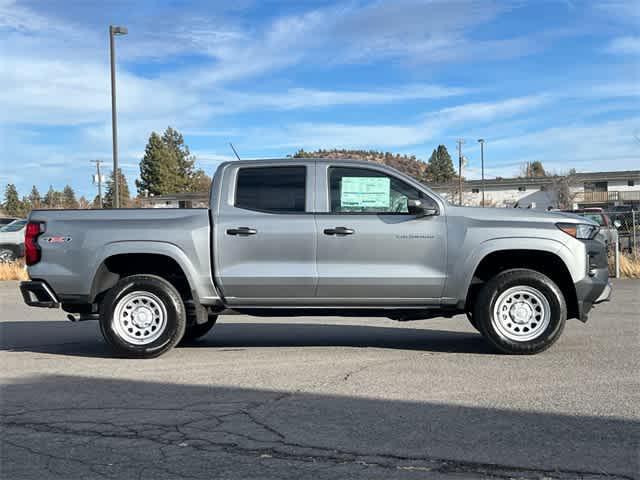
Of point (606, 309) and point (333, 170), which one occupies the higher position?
point (333, 170)

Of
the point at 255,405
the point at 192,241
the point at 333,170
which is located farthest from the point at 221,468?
the point at 333,170

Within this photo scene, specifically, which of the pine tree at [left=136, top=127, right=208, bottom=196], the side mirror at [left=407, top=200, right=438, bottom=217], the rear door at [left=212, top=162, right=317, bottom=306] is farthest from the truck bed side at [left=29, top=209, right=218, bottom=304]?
the pine tree at [left=136, top=127, right=208, bottom=196]

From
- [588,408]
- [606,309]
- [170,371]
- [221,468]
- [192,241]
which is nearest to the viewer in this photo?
[221,468]

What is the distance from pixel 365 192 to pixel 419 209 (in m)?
0.64

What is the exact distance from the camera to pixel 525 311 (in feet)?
24.6

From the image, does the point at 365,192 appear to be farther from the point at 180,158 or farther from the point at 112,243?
the point at 180,158

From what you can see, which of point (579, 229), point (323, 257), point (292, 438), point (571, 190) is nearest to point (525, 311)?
point (579, 229)

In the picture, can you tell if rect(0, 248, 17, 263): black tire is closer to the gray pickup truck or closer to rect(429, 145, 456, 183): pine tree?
the gray pickup truck

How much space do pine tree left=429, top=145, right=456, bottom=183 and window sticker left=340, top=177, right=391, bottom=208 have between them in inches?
3878

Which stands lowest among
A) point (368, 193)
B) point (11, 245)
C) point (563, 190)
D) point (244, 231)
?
point (11, 245)

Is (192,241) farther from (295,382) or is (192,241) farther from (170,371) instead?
(295,382)

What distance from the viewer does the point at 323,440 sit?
4691 millimetres

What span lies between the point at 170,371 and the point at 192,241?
1373mm

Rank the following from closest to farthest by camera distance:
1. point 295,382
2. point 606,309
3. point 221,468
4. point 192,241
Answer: point 221,468
point 295,382
point 192,241
point 606,309
